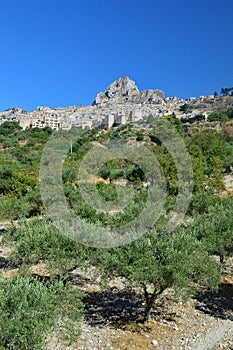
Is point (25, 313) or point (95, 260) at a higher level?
point (25, 313)

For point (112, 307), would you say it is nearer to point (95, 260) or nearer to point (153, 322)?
point (153, 322)

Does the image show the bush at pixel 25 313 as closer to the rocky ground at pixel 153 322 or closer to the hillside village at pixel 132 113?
the rocky ground at pixel 153 322

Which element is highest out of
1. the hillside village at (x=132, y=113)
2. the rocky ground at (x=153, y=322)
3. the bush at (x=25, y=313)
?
the hillside village at (x=132, y=113)

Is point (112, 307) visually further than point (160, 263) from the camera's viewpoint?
Yes

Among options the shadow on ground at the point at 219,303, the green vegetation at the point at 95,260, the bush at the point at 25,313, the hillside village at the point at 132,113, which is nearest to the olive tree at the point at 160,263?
the green vegetation at the point at 95,260

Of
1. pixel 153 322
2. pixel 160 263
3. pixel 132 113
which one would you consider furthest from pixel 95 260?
pixel 132 113

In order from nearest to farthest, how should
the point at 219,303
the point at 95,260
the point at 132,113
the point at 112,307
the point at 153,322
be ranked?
1. the point at 153,322
2. the point at 95,260
3. the point at 112,307
4. the point at 219,303
5. the point at 132,113

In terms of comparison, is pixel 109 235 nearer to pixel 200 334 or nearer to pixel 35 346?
pixel 200 334

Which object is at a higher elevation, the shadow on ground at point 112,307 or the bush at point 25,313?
the bush at point 25,313

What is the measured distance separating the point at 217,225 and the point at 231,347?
6.41 m

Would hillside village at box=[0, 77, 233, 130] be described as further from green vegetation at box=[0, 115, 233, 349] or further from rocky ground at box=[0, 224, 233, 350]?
rocky ground at box=[0, 224, 233, 350]

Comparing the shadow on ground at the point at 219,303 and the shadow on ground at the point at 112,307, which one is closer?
the shadow on ground at the point at 112,307

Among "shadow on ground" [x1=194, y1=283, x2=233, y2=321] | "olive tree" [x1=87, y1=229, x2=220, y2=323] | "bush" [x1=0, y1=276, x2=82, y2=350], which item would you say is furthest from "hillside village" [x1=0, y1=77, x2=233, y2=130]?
"bush" [x1=0, y1=276, x2=82, y2=350]

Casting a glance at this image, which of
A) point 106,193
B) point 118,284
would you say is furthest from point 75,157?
point 118,284
